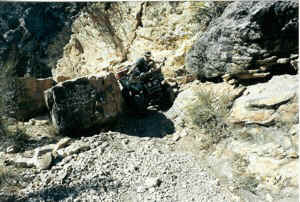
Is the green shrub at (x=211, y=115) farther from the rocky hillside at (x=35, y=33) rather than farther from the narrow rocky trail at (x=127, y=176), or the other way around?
the rocky hillside at (x=35, y=33)

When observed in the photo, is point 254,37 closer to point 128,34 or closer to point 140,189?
point 140,189

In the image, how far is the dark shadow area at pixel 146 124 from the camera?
4164 mm

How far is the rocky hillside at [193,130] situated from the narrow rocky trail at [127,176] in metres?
0.01

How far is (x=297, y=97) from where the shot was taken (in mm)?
2715

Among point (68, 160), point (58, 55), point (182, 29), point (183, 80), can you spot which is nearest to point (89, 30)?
point (58, 55)

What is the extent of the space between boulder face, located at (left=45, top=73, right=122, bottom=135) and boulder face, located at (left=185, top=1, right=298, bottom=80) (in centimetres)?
187

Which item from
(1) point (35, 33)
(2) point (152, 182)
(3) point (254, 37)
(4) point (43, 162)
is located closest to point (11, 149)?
(4) point (43, 162)

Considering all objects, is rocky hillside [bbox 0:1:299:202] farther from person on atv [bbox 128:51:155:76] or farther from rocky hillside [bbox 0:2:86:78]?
rocky hillside [bbox 0:2:86:78]

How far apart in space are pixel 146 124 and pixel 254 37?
2.17 metres

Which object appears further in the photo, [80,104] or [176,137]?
[80,104]

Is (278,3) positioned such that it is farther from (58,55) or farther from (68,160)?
(58,55)

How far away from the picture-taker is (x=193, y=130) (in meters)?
3.84

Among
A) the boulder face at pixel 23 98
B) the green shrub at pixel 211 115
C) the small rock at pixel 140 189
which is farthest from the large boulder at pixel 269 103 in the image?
the boulder face at pixel 23 98

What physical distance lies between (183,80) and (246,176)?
2395 millimetres
